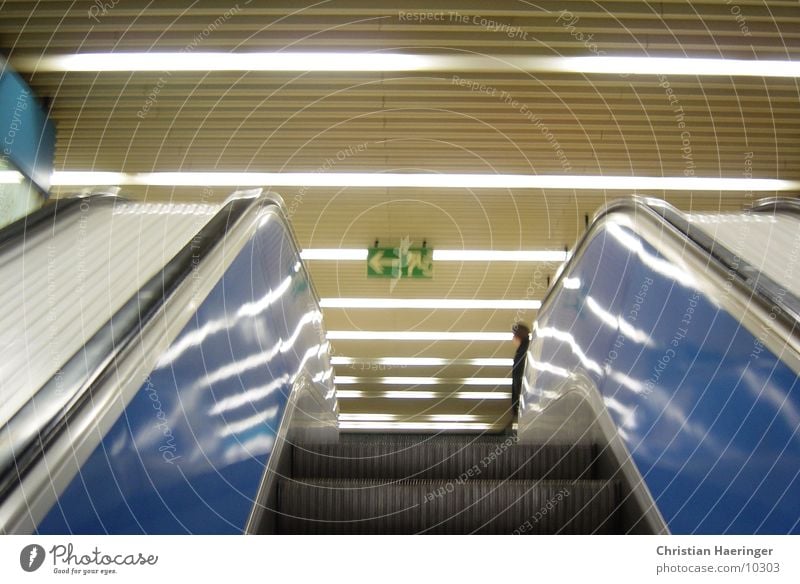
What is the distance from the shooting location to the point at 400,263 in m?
10.3

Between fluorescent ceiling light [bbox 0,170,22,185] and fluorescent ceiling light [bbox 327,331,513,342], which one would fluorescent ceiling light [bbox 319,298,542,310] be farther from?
fluorescent ceiling light [bbox 0,170,22,185]

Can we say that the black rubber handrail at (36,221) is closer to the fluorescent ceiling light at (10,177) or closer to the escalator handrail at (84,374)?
the escalator handrail at (84,374)

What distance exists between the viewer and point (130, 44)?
6.65m

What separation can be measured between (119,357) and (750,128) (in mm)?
7604

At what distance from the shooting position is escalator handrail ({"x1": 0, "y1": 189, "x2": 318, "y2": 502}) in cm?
141

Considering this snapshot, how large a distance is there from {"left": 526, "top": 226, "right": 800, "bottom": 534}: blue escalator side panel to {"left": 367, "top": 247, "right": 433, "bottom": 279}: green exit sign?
20.9ft

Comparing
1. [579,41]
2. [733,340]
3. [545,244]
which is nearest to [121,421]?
[733,340]

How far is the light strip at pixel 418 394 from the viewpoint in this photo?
67.5 feet

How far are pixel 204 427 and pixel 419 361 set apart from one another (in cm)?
1508

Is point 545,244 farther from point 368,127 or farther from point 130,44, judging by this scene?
point 130,44

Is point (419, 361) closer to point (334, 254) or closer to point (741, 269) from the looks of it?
point (334, 254)
